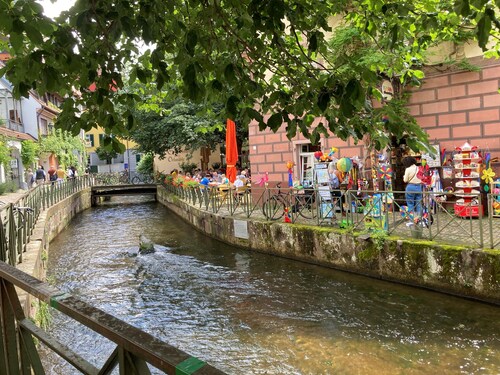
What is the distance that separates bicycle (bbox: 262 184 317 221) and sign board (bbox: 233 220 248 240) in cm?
75

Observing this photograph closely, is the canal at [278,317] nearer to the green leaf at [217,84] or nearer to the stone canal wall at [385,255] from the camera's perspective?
the stone canal wall at [385,255]

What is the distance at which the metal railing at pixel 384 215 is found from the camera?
7910 mm

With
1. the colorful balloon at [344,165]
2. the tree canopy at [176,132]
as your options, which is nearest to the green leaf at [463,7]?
the colorful balloon at [344,165]

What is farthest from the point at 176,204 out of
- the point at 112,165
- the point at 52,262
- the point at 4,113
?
the point at 112,165

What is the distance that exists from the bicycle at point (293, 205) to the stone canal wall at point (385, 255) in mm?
439

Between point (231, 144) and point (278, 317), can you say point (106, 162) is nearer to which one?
point (231, 144)

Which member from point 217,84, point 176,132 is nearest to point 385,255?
point 217,84

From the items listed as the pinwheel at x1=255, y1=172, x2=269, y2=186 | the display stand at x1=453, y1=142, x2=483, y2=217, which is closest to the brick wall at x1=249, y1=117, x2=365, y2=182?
the pinwheel at x1=255, y1=172, x2=269, y2=186

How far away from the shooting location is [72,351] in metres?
2.18

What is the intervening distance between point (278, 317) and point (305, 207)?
14.7 feet

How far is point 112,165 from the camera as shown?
58.3 metres

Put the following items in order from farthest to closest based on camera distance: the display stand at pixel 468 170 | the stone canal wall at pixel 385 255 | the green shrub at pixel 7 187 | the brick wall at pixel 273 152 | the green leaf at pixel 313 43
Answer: the green shrub at pixel 7 187, the brick wall at pixel 273 152, the display stand at pixel 468 170, the stone canal wall at pixel 385 255, the green leaf at pixel 313 43

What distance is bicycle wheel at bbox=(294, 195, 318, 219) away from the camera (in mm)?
10961

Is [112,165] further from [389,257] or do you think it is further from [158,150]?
[389,257]
